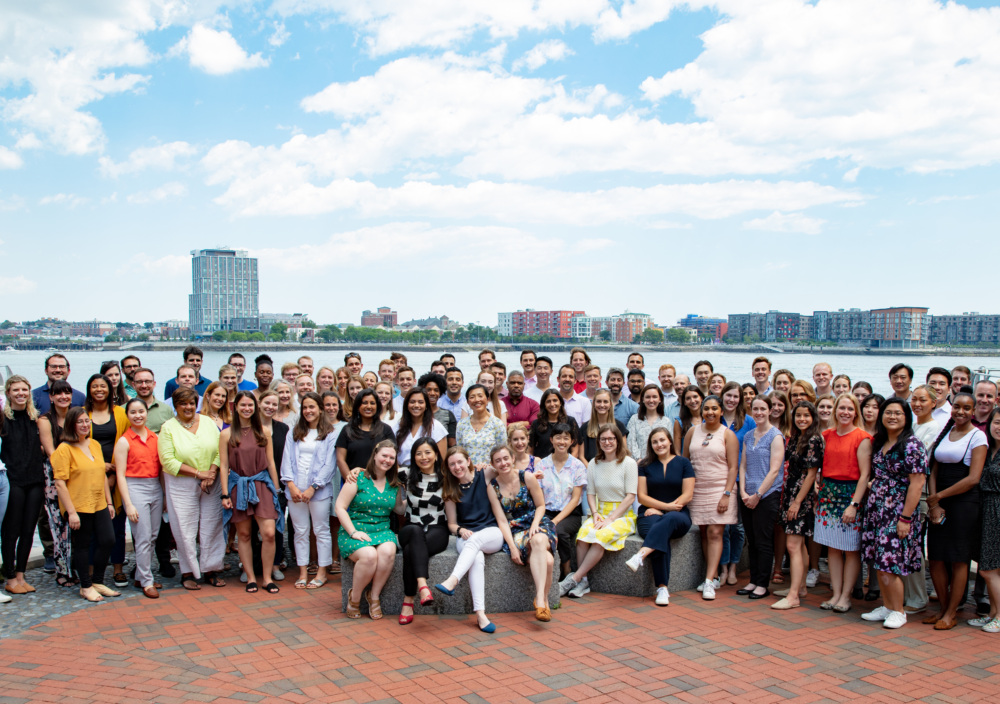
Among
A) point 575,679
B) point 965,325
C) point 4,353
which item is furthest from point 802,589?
point 4,353

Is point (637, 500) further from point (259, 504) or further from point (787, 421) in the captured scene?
point (259, 504)

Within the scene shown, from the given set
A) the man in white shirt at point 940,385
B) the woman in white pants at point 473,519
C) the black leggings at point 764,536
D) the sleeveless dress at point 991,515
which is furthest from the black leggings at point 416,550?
the man in white shirt at point 940,385

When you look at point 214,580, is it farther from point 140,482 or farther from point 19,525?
point 19,525

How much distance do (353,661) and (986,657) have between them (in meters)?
4.18

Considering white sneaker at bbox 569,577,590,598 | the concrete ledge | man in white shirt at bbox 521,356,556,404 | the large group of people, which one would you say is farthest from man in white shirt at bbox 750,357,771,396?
white sneaker at bbox 569,577,590,598

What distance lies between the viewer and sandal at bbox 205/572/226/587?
6.52 m

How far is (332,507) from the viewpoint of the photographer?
665 cm

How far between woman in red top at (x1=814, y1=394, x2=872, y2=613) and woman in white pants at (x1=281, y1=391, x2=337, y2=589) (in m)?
4.15

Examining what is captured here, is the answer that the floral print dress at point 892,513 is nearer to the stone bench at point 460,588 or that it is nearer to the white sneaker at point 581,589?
the white sneaker at point 581,589

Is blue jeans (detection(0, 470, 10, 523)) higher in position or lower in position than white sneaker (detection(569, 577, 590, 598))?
higher

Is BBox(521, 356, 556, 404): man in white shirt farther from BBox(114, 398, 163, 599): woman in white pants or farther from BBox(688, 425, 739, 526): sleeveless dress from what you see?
BBox(114, 398, 163, 599): woman in white pants

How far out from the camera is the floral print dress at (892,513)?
5.53 m

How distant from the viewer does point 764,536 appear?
6.32 m

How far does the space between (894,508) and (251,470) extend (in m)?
5.21
